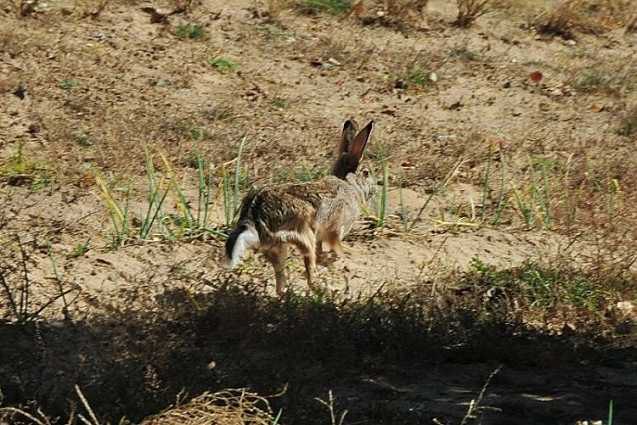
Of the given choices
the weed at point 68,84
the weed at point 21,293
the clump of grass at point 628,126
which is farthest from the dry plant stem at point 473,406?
the clump of grass at point 628,126

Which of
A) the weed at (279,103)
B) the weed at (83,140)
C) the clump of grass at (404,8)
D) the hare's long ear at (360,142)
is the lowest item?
the weed at (279,103)

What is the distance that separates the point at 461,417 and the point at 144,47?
22.5 ft

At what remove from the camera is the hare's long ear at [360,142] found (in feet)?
26.0

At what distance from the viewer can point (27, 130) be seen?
9.69 metres

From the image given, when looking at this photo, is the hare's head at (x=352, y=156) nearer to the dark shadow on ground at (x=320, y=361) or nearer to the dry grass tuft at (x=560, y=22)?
the dark shadow on ground at (x=320, y=361)

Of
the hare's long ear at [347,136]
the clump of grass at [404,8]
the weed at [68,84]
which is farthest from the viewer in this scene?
the clump of grass at [404,8]

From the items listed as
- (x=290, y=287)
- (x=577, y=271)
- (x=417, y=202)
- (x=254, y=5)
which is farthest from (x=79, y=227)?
(x=254, y=5)

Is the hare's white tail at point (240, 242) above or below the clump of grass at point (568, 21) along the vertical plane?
above

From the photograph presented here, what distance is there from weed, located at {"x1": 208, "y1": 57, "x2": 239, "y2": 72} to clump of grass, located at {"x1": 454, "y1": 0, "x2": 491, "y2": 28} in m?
2.91

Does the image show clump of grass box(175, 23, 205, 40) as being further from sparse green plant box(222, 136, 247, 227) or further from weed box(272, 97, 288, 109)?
sparse green plant box(222, 136, 247, 227)

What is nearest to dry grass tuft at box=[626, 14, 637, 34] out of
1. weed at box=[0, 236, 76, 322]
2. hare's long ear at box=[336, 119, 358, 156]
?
hare's long ear at box=[336, 119, 358, 156]

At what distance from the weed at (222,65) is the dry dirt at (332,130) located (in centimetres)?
6

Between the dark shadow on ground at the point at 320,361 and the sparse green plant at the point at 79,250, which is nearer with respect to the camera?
the dark shadow on ground at the point at 320,361

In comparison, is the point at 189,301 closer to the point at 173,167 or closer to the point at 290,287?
the point at 290,287
